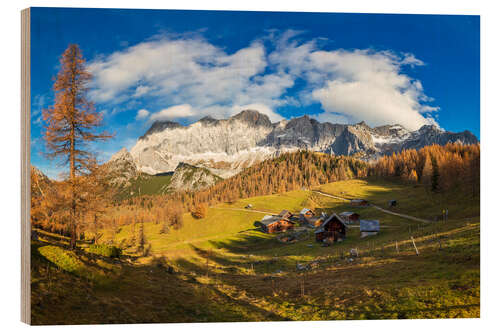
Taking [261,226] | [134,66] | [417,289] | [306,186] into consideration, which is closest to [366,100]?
[417,289]

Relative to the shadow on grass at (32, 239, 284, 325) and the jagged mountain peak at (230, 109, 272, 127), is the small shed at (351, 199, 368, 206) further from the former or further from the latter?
the shadow on grass at (32, 239, 284, 325)

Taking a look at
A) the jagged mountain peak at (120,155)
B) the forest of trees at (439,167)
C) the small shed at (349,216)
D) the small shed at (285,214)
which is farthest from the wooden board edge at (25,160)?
the small shed at (349,216)

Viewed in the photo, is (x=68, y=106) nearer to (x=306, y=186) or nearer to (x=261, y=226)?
(x=261, y=226)

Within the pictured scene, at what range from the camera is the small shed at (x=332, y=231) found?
111ft

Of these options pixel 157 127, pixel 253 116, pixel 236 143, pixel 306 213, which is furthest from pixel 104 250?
pixel 236 143

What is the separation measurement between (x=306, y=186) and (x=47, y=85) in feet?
171

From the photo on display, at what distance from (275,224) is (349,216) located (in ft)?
37.4

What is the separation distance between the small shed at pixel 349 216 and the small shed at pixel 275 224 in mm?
7713

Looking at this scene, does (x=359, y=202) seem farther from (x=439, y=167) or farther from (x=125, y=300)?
(x=125, y=300)

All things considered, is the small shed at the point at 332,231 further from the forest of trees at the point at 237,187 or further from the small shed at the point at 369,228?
the forest of trees at the point at 237,187

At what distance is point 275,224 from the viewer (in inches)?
1505

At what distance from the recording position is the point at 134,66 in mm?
16250

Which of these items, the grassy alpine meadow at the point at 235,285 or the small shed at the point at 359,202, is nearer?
the grassy alpine meadow at the point at 235,285
